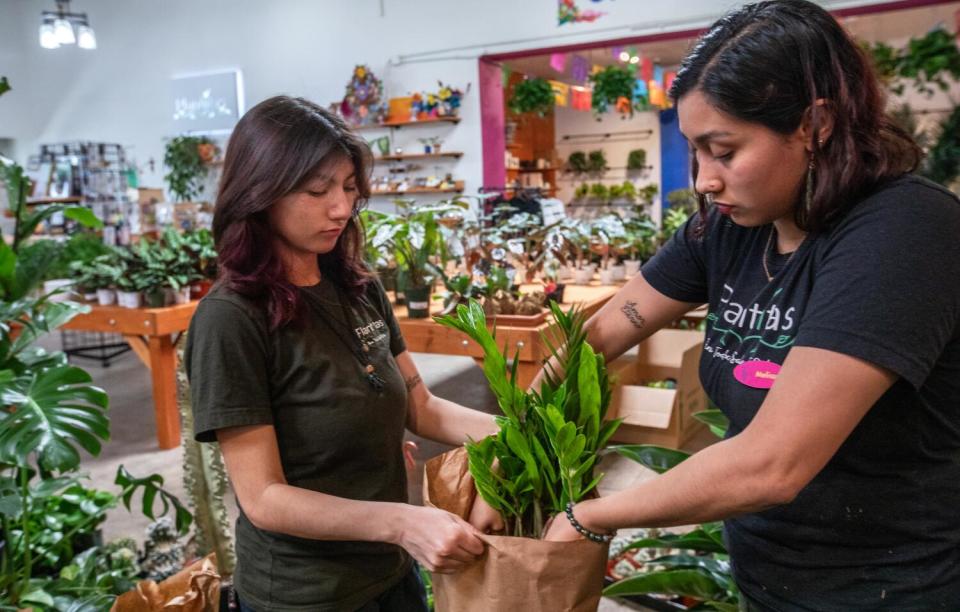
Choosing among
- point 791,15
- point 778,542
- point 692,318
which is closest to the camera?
point 791,15

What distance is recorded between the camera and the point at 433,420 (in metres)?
1.55

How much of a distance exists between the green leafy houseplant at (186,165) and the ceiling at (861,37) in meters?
4.15

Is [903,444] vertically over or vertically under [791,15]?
under

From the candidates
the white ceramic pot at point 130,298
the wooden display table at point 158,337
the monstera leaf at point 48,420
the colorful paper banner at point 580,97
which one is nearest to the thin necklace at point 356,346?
the monstera leaf at point 48,420

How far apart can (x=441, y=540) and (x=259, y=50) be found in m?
9.76

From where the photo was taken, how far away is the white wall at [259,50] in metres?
8.22

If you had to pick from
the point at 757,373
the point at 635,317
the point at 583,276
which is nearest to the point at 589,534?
the point at 757,373

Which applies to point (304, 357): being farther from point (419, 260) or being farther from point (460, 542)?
point (419, 260)

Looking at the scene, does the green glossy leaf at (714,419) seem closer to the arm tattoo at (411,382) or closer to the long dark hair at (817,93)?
the arm tattoo at (411,382)

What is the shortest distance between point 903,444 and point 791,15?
0.54 metres

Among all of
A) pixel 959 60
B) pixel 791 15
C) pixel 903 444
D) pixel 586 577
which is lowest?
pixel 586 577

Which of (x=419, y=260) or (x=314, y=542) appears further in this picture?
(x=419, y=260)

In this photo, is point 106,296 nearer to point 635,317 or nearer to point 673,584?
point 673,584

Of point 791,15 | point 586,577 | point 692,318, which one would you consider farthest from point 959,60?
point 586,577
